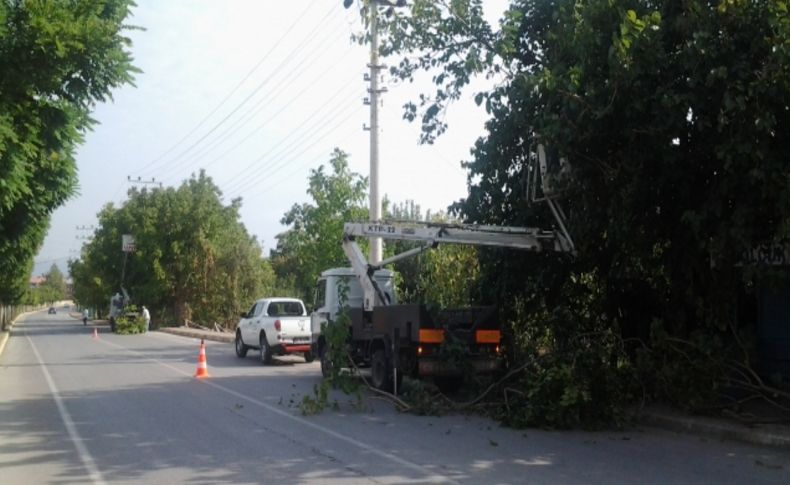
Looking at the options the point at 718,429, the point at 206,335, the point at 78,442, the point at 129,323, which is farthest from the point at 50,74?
the point at 129,323

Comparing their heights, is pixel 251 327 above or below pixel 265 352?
above

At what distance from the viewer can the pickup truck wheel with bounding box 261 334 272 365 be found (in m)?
22.2

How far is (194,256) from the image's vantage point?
5331 cm

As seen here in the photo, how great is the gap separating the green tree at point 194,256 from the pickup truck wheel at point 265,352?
91.3ft

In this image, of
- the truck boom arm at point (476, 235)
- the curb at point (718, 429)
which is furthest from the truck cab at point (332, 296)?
the curb at point (718, 429)

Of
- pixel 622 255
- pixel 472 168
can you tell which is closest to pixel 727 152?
pixel 622 255

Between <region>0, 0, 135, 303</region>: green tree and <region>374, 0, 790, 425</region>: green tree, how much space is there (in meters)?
5.03

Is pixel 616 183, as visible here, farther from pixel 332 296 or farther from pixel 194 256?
pixel 194 256

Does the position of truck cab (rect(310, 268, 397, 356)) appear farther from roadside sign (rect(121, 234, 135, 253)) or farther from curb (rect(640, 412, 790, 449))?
roadside sign (rect(121, 234, 135, 253))

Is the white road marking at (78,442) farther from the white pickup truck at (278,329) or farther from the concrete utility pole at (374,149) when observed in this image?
the concrete utility pole at (374,149)

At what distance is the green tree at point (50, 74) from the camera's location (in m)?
10.9

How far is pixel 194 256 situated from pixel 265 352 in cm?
3273

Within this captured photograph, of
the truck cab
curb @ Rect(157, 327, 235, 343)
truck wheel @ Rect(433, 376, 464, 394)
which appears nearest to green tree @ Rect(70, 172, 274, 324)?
curb @ Rect(157, 327, 235, 343)

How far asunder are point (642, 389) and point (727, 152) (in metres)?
4.41
